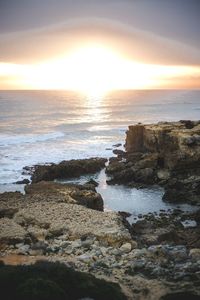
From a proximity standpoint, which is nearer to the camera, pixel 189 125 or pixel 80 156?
pixel 189 125

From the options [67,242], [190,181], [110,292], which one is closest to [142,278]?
[110,292]

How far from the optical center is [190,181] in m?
38.2

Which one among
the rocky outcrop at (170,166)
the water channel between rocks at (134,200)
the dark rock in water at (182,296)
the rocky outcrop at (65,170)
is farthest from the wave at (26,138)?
the dark rock in water at (182,296)

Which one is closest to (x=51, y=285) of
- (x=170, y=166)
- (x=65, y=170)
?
(x=170, y=166)

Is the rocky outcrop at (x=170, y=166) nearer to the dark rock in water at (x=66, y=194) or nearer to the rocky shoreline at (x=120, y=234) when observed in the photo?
the rocky shoreline at (x=120, y=234)

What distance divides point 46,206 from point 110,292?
12.9m

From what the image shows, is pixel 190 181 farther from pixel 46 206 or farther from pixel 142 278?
pixel 142 278

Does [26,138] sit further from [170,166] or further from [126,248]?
[126,248]

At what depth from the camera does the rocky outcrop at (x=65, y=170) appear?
141 ft

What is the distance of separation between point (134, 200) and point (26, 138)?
43.6 m

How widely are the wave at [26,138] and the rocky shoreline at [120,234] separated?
2926cm

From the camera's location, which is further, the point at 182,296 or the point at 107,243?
the point at 107,243

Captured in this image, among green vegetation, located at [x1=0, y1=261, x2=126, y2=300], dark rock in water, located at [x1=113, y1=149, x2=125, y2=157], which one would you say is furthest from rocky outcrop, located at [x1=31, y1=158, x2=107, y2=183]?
green vegetation, located at [x1=0, y1=261, x2=126, y2=300]

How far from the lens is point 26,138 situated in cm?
7619
